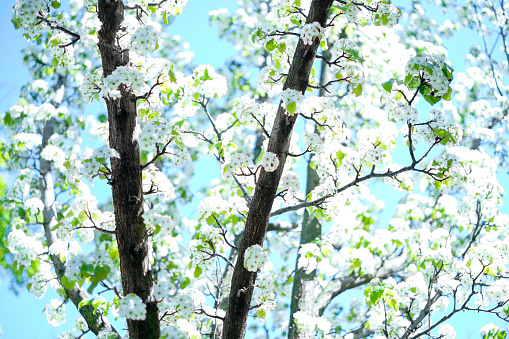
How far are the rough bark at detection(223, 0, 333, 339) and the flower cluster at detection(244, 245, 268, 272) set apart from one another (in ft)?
0.54

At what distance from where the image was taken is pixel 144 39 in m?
2.71

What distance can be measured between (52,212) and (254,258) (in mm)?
4075

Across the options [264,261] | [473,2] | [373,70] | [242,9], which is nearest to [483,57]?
[473,2]

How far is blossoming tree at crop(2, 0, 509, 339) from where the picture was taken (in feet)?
9.68

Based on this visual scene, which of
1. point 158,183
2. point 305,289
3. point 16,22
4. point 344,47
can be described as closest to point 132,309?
point 158,183

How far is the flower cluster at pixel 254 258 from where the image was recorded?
2934 mm

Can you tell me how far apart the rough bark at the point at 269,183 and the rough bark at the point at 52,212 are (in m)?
2.17

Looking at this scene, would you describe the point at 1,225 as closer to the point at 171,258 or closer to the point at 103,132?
the point at 171,258

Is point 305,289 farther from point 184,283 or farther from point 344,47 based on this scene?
point 344,47

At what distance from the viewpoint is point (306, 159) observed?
6867 millimetres

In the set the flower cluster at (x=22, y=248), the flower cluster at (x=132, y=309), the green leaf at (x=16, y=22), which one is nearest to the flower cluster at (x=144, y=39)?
the green leaf at (x=16, y=22)

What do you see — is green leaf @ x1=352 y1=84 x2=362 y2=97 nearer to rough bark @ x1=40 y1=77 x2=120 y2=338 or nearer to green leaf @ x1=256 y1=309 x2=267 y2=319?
green leaf @ x1=256 y1=309 x2=267 y2=319

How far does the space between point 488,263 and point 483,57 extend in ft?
13.2

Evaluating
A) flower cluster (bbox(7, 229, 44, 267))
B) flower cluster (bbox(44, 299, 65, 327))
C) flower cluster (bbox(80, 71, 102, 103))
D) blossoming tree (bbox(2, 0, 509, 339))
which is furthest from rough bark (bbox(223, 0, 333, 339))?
flower cluster (bbox(7, 229, 44, 267))
